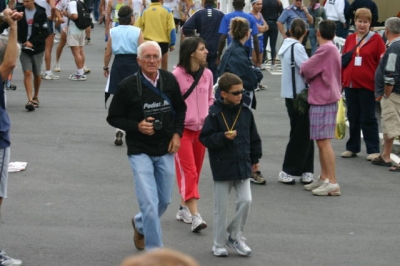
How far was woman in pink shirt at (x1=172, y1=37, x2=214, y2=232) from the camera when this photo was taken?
7781 mm

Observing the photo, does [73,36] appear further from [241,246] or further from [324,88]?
[241,246]

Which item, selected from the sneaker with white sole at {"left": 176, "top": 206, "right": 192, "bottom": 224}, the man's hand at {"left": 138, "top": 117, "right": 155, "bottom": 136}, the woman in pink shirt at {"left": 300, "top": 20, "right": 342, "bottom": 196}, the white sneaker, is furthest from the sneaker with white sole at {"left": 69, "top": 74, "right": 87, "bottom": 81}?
the man's hand at {"left": 138, "top": 117, "right": 155, "bottom": 136}

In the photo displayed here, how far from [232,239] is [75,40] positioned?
436 inches

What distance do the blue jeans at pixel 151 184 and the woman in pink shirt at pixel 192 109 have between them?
35.2 inches

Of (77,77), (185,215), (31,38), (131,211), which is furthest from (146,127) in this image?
(77,77)

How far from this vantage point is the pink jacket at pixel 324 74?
9.20 meters

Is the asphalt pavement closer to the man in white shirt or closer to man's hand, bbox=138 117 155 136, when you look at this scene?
man's hand, bbox=138 117 155 136

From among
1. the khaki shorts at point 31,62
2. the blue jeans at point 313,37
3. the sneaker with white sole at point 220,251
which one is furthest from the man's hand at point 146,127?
the blue jeans at point 313,37

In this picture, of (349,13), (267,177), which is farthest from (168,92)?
(349,13)

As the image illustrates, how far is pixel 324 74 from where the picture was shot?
923cm

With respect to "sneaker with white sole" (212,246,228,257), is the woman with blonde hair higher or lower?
higher

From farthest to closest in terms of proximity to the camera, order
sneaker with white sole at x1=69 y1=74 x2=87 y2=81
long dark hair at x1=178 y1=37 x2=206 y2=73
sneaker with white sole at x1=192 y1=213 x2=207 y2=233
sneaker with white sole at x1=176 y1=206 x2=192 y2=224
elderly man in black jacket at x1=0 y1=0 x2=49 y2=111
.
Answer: sneaker with white sole at x1=69 y1=74 x2=87 y2=81
elderly man in black jacket at x1=0 y1=0 x2=49 y2=111
sneaker with white sole at x1=176 y1=206 x2=192 y2=224
sneaker with white sole at x1=192 y1=213 x2=207 y2=233
long dark hair at x1=178 y1=37 x2=206 y2=73

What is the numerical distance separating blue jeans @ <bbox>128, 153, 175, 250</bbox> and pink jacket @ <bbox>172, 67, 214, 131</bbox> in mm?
930

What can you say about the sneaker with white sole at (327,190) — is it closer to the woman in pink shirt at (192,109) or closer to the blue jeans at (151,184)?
the woman in pink shirt at (192,109)
